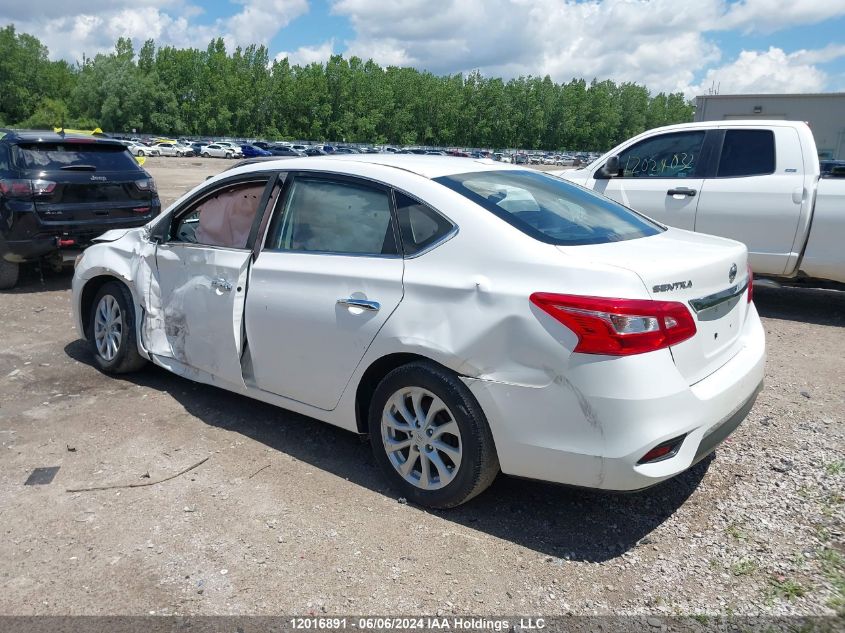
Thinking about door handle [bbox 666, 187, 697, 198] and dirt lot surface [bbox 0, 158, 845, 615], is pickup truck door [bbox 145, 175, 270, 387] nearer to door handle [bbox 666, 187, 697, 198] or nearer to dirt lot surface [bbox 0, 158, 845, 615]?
dirt lot surface [bbox 0, 158, 845, 615]

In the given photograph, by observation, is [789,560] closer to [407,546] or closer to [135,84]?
[407,546]

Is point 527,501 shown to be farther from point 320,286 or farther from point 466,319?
point 320,286

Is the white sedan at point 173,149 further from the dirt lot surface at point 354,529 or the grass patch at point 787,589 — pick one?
the grass patch at point 787,589

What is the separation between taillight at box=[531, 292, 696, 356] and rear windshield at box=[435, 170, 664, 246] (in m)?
0.44

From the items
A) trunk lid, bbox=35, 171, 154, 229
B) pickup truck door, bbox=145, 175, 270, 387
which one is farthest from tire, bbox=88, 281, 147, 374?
trunk lid, bbox=35, 171, 154, 229

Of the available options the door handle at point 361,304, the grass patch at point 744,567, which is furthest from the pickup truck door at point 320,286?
the grass patch at point 744,567

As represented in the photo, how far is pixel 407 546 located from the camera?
10.3ft

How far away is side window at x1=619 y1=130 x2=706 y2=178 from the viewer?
294 inches

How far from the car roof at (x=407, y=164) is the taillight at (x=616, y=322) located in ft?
3.82

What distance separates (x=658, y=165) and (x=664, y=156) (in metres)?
0.11

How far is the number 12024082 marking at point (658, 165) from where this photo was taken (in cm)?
750

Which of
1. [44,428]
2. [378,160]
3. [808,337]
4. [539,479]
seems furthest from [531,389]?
[808,337]

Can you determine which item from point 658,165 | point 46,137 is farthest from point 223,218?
point 658,165

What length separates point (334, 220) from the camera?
152 inches
